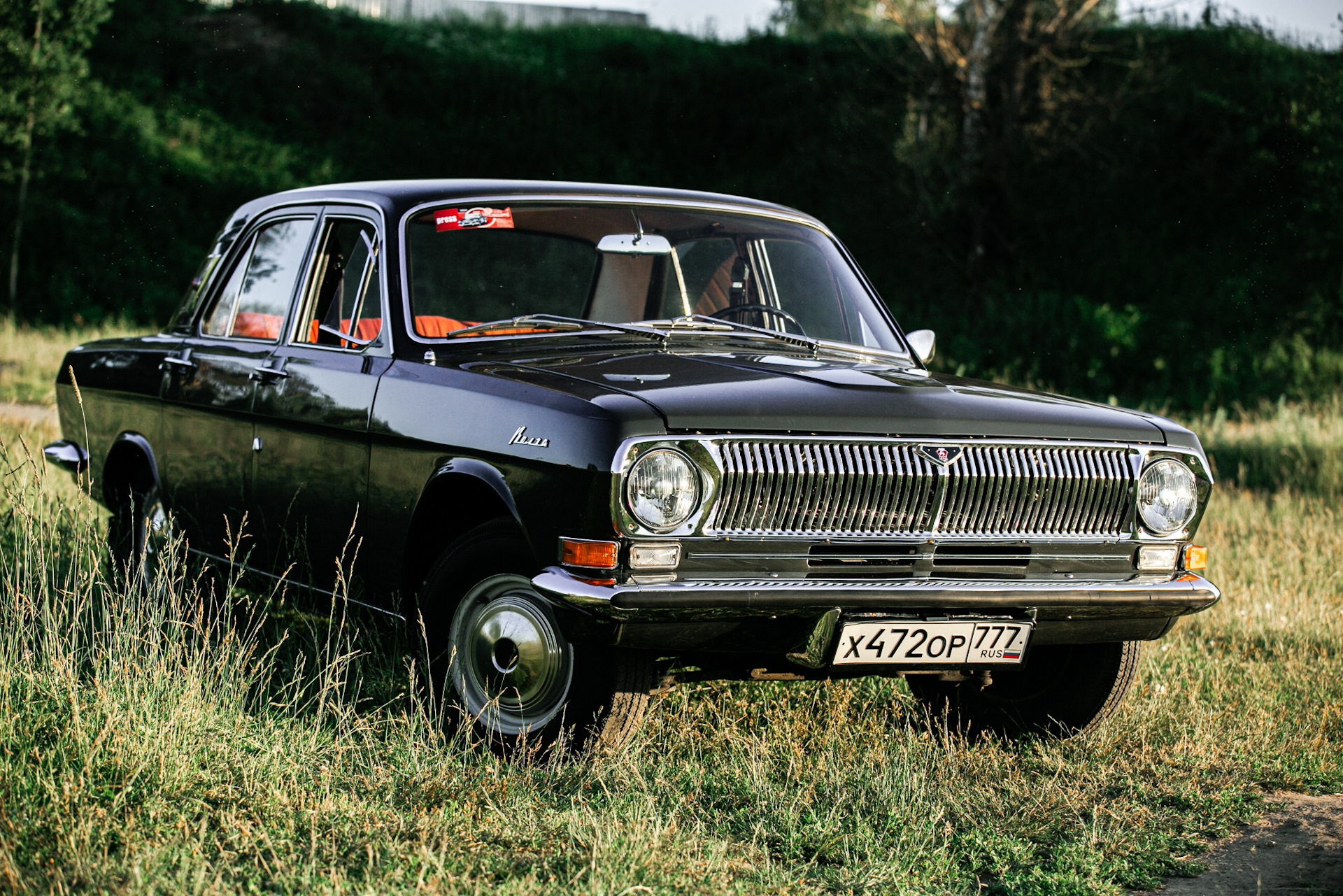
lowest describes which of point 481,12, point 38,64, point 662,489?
point 662,489

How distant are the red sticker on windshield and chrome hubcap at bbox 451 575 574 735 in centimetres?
152

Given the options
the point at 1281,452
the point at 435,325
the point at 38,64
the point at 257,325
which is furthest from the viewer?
the point at 38,64

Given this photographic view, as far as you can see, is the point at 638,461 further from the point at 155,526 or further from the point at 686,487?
the point at 155,526

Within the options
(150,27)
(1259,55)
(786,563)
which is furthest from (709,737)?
(150,27)

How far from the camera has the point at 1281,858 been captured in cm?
407

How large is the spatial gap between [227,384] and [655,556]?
256 cm

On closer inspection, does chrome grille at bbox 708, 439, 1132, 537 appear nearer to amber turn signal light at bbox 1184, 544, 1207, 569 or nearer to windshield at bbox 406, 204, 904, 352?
amber turn signal light at bbox 1184, 544, 1207, 569

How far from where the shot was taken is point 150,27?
35469 millimetres

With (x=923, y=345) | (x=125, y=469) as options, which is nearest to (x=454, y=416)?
(x=923, y=345)

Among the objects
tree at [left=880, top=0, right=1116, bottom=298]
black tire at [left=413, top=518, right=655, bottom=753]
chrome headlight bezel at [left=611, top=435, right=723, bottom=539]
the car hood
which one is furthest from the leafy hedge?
chrome headlight bezel at [left=611, top=435, right=723, bottom=539]

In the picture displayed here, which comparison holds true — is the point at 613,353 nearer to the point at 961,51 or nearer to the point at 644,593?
the point at 644,593

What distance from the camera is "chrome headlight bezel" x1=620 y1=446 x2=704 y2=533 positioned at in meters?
3.80

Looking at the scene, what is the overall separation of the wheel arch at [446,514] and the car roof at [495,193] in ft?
3.90

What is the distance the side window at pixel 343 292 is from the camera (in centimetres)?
522
